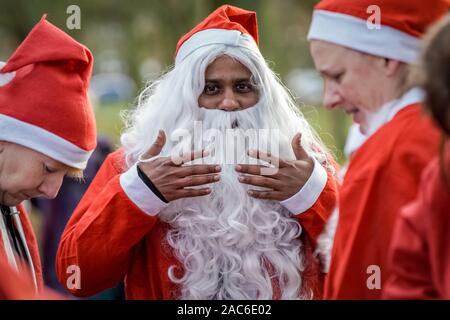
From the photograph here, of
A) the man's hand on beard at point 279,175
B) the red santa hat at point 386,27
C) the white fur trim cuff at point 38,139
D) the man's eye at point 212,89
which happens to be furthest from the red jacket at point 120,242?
the red santa hat at point 386,27

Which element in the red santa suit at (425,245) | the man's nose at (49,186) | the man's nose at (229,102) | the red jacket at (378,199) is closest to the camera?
the red santa suit at (425,245)

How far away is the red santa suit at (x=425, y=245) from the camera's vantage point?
265 cm

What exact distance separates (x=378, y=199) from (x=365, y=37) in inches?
24.9

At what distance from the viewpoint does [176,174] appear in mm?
3955

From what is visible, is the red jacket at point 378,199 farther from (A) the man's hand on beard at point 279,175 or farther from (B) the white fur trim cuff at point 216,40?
(B) the white fur trim cuff at point 216,40

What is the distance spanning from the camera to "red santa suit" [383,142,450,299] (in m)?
2.65

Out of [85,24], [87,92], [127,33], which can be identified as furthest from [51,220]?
[85,24]

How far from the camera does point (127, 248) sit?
398 cm

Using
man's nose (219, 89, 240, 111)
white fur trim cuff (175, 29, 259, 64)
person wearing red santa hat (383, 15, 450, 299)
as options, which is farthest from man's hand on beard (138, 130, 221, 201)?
person wearing red santa hat (383, 15, 450, 299)

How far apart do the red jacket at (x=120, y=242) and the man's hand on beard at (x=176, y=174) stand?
0.47 ft

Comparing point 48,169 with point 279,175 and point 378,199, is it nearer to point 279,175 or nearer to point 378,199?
point 279,175

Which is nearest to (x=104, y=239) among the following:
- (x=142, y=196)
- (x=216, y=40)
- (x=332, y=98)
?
(x=142, y=196)
